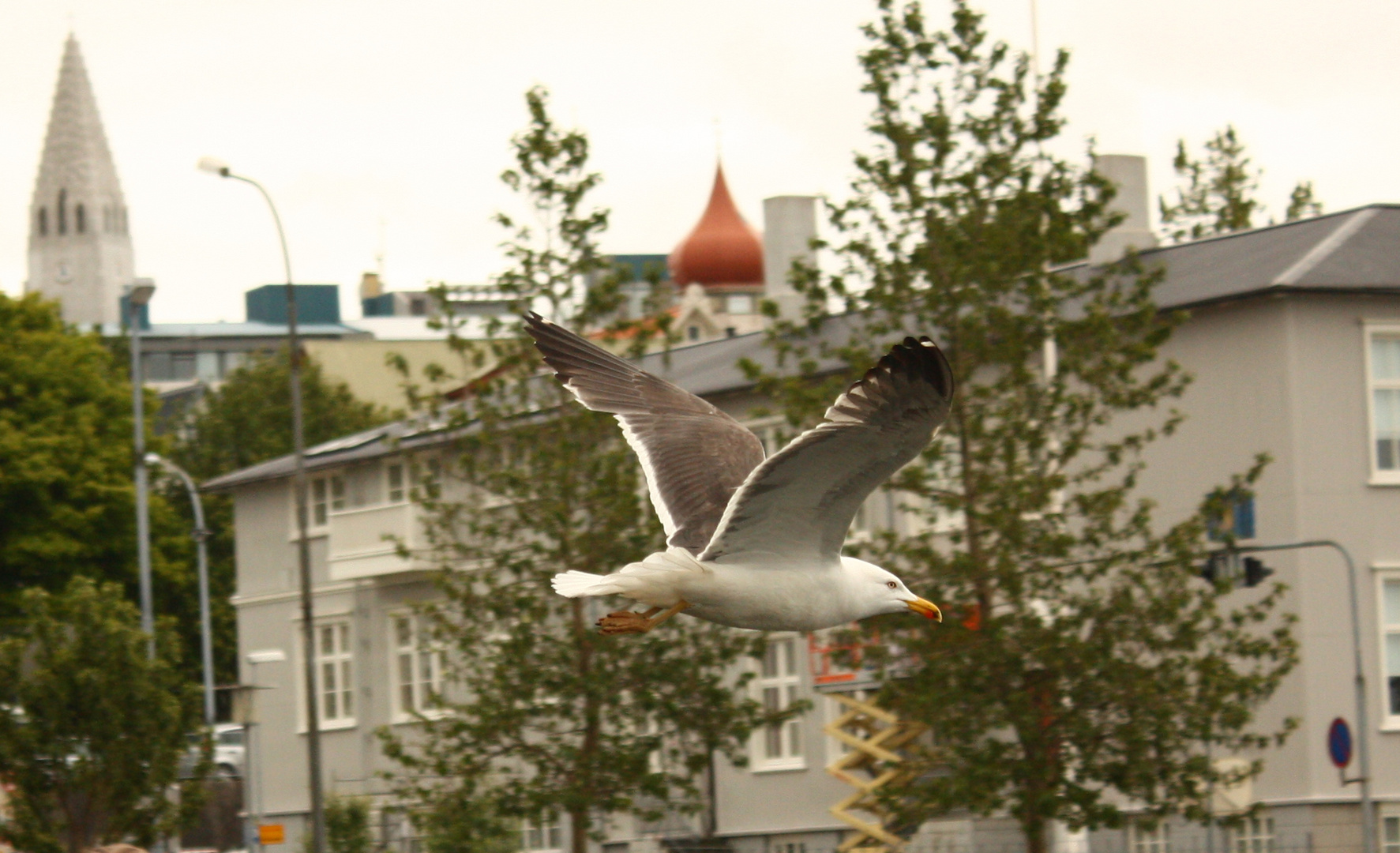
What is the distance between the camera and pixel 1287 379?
29766 millimetres

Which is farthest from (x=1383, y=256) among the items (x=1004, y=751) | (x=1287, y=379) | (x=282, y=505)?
(x=282, y=505)

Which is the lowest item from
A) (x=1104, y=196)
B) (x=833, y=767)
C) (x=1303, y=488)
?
(x=833, y=767)

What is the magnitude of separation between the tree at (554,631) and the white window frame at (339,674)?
24.0 metres

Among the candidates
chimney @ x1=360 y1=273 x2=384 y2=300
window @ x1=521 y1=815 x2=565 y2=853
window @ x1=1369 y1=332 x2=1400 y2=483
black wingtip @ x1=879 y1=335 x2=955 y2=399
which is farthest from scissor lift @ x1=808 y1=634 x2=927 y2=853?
chimney @ x1=360 y1=273 x2=384 y2=300

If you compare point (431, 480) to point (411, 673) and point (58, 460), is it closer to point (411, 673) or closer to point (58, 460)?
point (411, 673)

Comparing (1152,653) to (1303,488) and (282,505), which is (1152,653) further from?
(282,505)

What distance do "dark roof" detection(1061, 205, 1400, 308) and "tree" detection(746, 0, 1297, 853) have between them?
29.0 ft

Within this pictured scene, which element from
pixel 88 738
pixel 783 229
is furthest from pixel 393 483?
pixel 88 738

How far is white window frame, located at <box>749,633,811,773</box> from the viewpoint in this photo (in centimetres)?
3772

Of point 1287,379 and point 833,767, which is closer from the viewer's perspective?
point 1287,379

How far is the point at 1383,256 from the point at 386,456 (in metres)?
20.9

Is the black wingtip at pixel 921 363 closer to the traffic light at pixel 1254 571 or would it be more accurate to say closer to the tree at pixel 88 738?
the traffic light at pixel 1254 571

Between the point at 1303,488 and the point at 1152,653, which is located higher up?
the point at 1303,488

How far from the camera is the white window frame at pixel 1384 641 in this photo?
29.7 m
